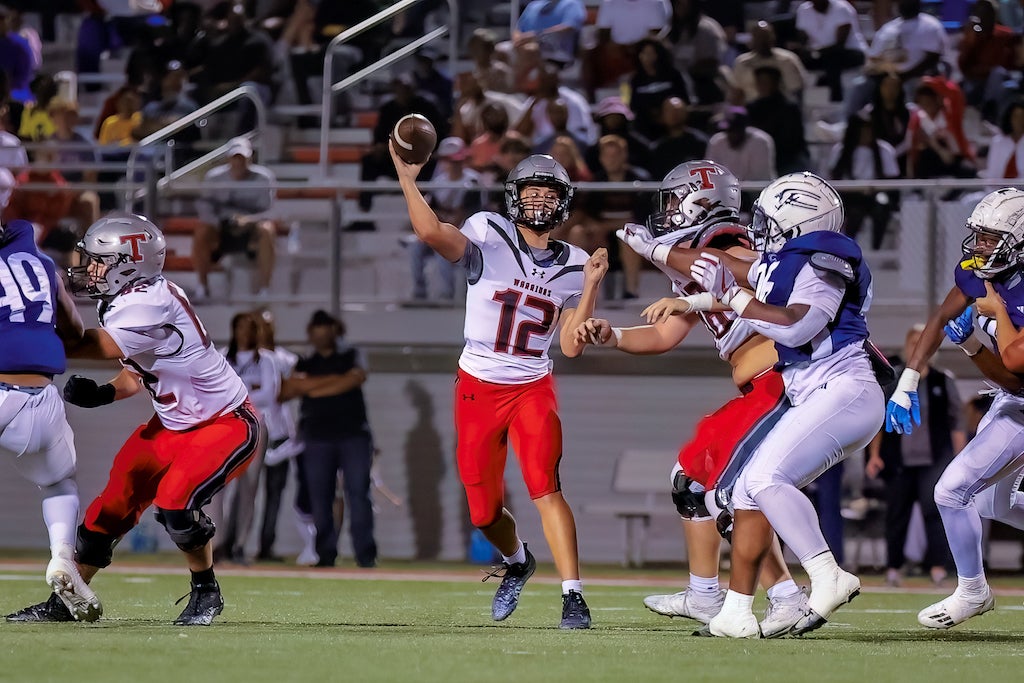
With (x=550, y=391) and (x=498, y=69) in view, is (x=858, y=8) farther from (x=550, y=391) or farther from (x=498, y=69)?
(x=550, y=391)

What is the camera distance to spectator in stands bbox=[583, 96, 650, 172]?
14.4m

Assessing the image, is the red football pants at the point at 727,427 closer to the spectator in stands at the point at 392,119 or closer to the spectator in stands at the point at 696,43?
the spectator in stands at the point at 392,119

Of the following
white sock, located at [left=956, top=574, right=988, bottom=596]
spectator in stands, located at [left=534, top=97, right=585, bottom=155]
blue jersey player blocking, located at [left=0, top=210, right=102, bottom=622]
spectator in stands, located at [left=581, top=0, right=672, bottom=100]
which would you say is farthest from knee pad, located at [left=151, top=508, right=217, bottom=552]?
spectator in stands, located at [left=581, top=0, right=672, bottom=100]

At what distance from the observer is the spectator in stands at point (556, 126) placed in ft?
49.3

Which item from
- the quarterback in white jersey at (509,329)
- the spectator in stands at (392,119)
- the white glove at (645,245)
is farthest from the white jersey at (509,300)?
the spectator in stands at (392,119)

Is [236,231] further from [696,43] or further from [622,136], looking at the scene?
[696,43]

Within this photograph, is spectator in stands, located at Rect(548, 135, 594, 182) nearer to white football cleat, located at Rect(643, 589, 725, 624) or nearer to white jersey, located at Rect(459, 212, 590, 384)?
white jersey, located at Rect(459, 212, 590, 384)

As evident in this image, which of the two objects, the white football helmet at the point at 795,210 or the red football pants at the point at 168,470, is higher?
the white football helmet at the point at 795,210

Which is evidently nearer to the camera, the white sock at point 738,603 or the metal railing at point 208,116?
the white sock at point 738,603

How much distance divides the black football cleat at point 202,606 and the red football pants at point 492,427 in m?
1.27

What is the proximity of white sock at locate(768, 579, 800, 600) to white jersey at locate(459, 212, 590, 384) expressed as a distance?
1.52 metres

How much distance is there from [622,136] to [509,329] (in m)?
7.06

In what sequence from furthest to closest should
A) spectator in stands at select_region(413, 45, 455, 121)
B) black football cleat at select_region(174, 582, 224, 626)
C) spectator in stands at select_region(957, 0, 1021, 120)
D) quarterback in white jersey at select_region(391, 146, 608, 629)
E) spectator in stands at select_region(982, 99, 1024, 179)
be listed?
spectator in stands at select_region(413, 45, 455, 121) < spectator in stands at select_region(957, 0, 1021, 120) < spectator in stands at select_region(982, 99, 1024, 179) < quarterback in white jersey at select_region(391, 146, 608, 629) < black football cleat at select_region(174, 582, 224, 626)

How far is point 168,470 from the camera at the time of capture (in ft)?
25.3
